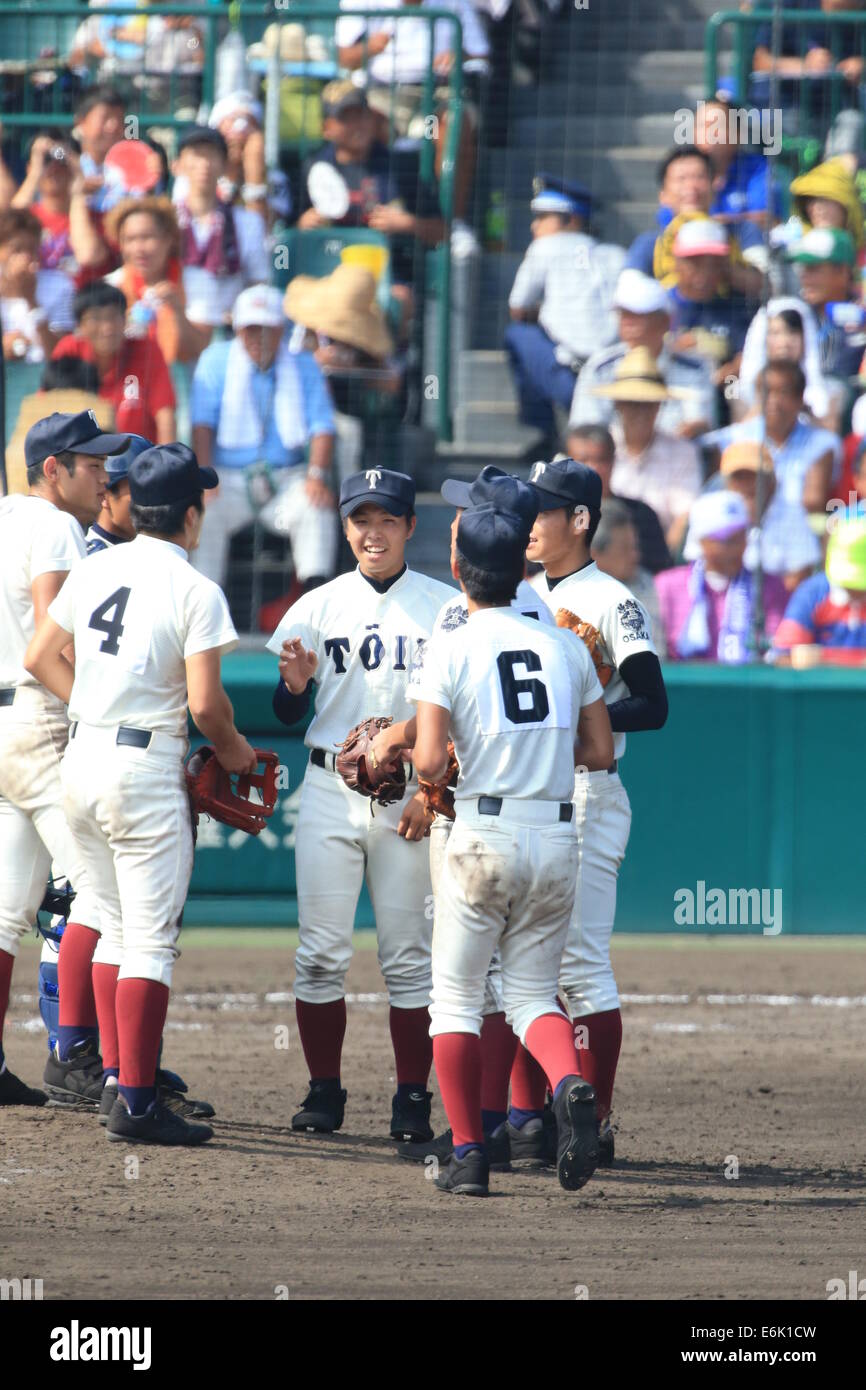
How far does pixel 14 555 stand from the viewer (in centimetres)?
584

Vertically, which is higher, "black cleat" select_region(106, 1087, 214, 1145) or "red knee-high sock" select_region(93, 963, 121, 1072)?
"red knee-high sock" select_region(93, 963, 121, 1072)

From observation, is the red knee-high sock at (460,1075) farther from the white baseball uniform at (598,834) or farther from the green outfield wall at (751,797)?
the green outfield wall at (751,797)

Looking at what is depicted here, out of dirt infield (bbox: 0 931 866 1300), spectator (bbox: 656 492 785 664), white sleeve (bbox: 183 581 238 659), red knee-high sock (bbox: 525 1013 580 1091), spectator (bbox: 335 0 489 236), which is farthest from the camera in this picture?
spectator (bbox: 335 0 489 236)

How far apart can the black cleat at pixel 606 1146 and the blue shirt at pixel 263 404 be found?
4.57 m

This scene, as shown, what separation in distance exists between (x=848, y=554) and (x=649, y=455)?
42.5 inches

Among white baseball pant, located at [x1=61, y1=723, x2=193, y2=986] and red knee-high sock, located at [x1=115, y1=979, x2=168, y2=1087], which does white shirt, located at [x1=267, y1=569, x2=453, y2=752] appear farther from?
red knee-high sock, located at [x1=115, y1=979, x2=168, y2=1087]

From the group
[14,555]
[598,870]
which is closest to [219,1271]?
[598,870]

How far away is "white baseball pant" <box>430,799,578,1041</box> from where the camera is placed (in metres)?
4.79

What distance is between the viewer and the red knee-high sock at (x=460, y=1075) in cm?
484

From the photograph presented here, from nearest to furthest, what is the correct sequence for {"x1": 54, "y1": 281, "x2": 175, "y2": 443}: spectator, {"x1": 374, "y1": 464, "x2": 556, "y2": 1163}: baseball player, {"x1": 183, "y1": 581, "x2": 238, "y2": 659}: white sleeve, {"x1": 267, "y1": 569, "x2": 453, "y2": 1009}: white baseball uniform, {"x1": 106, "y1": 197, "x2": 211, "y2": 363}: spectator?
{"x1": 374, "y1": 464, "x2": 556, "y2": 1163}: baseball player < {"x1": 183, "y1": 581, "x2": 238, "y2": 659}: white sleeve < {"x1": 267, "y1": 569, "x2": 453, "y2": 1009}: white baseball uniform < {"x1": 54, "y1": 281, "x2": 175, "y2": 443}: spectator < {"x1": 106, "y1": 197, "x2": 211, "y2": 363}: spectator

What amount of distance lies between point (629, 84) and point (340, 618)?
247 inches

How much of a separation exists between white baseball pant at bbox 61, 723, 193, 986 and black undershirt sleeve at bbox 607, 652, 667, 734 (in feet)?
4.10

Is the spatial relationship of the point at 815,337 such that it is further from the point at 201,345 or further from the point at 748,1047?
the point at 748,1047

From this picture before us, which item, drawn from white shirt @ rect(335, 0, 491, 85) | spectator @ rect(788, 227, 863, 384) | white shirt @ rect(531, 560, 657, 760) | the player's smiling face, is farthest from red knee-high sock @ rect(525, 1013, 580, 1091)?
white shirt @ rect(335, 0, 491, 85)
